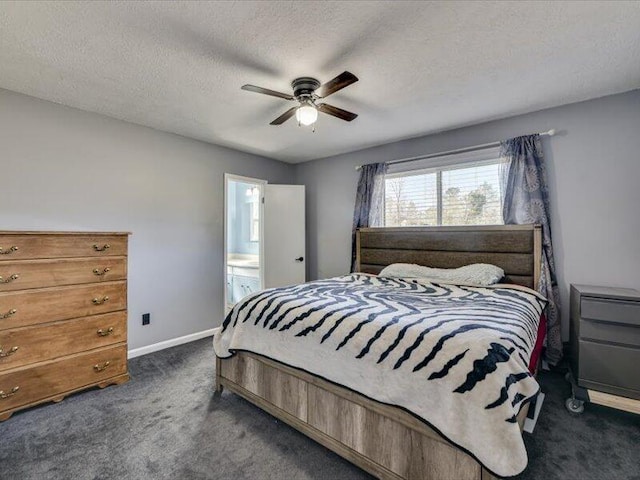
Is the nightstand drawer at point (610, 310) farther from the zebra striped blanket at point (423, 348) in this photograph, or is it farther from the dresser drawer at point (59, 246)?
the dresser drawer at point (59, 246)

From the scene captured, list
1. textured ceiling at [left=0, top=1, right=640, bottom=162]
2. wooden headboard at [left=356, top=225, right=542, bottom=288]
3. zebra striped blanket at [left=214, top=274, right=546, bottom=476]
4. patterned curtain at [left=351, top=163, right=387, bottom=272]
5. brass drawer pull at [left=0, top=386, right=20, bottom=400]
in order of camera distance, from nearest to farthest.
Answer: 1. zebra striped blanket at [left=214, top=274, right=546, bottom=476]
2. textured ceiling at [left=0, top=1, right=640, bottom=162]
3. brass drawer pull at [left=0, top=386, right=20, bottom=400]
4. wooden headboard at [left=356, top=225, right=542, bottom=288]
5. patterned curtain at [left=351, top=163, right=387, bottom=272]

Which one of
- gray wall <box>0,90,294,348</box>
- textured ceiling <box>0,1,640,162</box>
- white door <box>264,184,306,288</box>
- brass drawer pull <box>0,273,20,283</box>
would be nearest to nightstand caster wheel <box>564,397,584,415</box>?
textured ceiling <box>0,1,640,162</box>

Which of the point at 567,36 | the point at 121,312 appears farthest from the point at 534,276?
the point at 121,312

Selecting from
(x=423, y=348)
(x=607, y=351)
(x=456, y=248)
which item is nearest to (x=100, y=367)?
(x=423, y=348)

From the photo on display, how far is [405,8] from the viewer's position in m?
1.65

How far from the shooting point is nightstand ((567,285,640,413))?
2.18 meters

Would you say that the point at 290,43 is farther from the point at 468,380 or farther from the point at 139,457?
the point at 139,457

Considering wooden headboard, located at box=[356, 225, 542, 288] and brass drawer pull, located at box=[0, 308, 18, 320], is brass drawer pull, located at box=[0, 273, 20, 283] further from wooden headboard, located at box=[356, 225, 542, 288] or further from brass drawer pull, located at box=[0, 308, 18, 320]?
wooden headboard, located at box=[356, 225, 542, 288]

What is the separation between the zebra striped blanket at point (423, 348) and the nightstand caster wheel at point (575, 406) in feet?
2.29

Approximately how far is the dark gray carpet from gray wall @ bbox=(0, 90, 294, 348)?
1.21 meters

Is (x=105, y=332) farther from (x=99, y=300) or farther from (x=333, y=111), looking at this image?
(x=333, y=111)

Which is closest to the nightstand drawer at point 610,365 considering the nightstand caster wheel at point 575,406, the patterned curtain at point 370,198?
the nightstand caster wheel at point 575,406

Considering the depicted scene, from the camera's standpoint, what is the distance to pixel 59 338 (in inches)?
92.7

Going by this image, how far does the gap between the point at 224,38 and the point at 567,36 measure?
2105 millimetres
